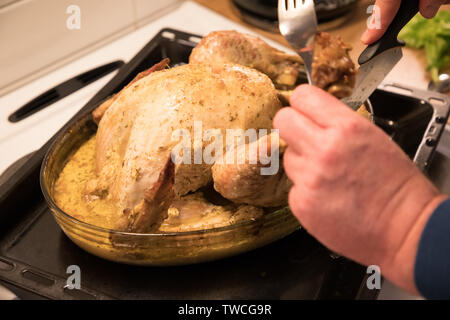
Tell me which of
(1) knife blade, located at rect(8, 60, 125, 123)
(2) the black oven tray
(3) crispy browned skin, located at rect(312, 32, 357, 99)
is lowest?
(2) the black oven tray

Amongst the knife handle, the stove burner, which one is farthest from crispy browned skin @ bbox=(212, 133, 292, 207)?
the stove burner

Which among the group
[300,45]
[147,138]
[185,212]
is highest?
[300,45]

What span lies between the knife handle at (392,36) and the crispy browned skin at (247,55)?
0.77 feet

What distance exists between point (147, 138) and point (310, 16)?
308 mm

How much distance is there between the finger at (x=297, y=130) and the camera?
1.74ft

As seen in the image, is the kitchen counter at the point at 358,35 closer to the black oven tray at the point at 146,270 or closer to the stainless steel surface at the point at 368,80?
the black oven tray at the point at 146,270

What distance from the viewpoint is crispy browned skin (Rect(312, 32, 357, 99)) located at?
585 millimetres

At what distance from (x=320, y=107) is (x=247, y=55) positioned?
0.39 m

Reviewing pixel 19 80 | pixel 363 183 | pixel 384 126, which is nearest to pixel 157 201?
pixel 363 183

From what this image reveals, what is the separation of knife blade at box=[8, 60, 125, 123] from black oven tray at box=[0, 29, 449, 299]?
13.7 inches

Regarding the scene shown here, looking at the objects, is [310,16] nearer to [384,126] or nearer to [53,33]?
[384,126]

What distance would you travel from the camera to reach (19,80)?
1.27 meters

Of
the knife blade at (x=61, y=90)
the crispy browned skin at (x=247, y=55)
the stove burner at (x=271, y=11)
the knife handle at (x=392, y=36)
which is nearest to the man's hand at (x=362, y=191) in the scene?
the knife handle at (x=392, y=36)

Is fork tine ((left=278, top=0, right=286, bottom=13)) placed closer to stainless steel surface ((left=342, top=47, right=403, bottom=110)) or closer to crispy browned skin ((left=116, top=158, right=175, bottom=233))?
stainless steel surface ((left=342, top=47, right=403, bottom=110))
